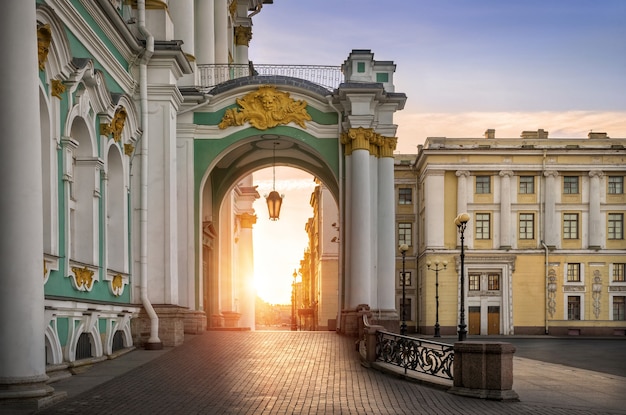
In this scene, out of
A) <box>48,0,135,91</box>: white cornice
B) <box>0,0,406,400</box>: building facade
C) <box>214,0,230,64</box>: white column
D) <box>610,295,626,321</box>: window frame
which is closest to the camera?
<box>0,0,406,400</box>: building facade

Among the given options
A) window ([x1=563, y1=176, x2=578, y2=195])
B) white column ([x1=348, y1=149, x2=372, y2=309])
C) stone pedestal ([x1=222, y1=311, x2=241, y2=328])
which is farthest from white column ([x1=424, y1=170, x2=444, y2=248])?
white column ([x1=348, y1=149, x2=372, y2=309])

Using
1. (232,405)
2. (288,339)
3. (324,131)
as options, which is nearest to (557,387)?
(232,405)

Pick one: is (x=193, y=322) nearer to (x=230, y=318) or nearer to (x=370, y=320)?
(x=370, y=320)

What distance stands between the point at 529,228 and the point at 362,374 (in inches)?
2231

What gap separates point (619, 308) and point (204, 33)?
4936 cm

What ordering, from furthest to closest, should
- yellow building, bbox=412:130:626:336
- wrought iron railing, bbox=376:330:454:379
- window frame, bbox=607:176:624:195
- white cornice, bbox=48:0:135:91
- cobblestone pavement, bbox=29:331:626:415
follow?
1. window frame, bbox=607:176:624:195
2. yellow building, bbox=412:130:626:336
3. white cornice, bbox=48:0:135:91
4. wrought iron railing, bbox=376:330:454:379
5. cobblestone pavement, bbox=29:331:626:415

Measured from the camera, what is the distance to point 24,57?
43.1ft

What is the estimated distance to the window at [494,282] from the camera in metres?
71.2

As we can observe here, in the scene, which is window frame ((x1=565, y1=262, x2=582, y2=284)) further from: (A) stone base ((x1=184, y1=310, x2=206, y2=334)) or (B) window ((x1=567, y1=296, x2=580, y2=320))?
(A) stone base ((x1=184, y1=310, x2=206, y2=334))

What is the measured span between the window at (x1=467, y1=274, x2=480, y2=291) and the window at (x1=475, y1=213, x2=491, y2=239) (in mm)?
2938

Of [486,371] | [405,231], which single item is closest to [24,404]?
[486,371]

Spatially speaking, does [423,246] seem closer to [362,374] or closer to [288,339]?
[288,339]

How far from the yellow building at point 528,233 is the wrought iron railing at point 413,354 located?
5103 cm

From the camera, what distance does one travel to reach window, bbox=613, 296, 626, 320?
71500mm
